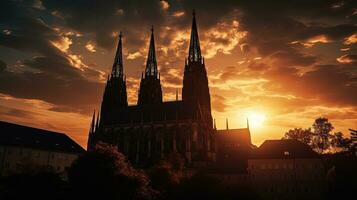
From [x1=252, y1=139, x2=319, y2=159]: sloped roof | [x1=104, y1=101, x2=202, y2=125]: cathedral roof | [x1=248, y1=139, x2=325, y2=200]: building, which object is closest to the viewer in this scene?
[x1=248, y1=139, x2=325, y2=200]: building

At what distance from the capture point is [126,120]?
2953 inches

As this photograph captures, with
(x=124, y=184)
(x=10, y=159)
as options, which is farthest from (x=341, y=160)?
(x=10, y=159)

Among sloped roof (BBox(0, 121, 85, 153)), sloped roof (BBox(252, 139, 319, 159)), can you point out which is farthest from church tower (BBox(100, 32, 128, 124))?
sloped roof (BBox(252, 139, 319, 159))

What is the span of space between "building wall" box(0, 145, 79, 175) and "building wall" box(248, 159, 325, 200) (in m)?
31.1

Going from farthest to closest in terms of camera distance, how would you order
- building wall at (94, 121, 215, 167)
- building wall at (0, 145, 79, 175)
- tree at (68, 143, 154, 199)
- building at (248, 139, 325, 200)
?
building wall at (94, 121, 215, 167) < building wall at (0, 145, 79, 175) < building at (248, 139, 325, 200) < tree at (68, 143, 154, 199)

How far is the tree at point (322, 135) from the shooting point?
2222 inches

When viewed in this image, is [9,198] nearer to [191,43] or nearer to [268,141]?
[268,141]

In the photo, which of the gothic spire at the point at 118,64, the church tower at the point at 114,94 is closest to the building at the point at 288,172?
the church tower at the point at 114,94

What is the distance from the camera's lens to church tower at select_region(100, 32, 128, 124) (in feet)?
263

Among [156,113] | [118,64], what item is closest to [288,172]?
[156,113]

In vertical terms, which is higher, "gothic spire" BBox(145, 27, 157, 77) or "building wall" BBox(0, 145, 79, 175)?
"gothic spire" BBox(145, 27, 157, 77)

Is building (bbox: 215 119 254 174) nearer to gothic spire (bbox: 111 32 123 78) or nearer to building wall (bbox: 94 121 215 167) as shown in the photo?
building wall (bbox: 94 121 215 167)

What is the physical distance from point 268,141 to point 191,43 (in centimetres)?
4107

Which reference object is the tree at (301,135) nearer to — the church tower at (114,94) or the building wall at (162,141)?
the building wall at (162,141)
